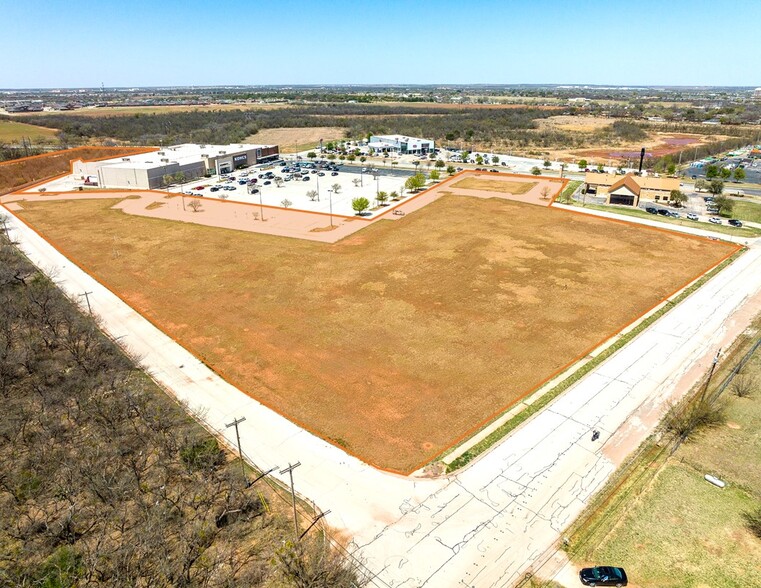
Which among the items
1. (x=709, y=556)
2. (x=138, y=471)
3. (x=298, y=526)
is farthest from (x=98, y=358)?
(x=709, y=556)

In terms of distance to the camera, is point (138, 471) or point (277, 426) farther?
point (277, 426)

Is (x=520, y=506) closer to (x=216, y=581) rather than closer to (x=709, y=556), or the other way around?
(x=709, y=556)

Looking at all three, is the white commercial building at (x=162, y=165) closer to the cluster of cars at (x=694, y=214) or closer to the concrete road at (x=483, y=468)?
the concrete road at (x=483, y=468)

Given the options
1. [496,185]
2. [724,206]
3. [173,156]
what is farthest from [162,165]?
[724,206]

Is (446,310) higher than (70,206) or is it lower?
lower

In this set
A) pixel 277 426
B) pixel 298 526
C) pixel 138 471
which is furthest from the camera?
pixel 277 426

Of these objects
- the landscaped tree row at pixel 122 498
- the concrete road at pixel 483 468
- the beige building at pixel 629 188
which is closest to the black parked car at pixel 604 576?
the concrete road at pixel 483 468

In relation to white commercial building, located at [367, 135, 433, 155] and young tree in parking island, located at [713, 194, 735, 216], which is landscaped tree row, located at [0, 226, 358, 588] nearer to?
young tree in parking island, located at [713, 194, 735, 216]
